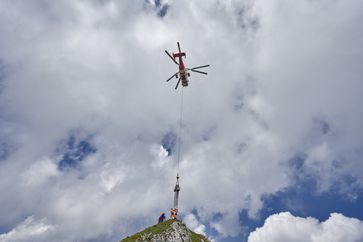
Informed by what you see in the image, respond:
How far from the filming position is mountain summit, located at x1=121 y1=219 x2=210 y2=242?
232 feet

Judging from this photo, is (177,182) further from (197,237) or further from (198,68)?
(198,68)

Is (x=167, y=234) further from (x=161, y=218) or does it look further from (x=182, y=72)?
(x=182, y=72)

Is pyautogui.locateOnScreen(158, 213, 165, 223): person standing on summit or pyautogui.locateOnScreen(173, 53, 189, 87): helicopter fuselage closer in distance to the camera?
pyautogui.locateOnScreen(173, 53, 189, 87): helicopter fuselage

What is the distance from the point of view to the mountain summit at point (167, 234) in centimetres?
7056

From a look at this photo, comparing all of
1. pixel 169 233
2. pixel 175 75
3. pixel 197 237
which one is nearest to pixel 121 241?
pixel 169 233

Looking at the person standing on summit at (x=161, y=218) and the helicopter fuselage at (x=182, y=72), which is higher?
the helicopter fuselage at (x=182, y=72)

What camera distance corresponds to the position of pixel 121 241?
72812 millimetres

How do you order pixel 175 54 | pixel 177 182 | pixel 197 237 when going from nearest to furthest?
pixel 175 54 < pixel 177 182 < pixel 197 237

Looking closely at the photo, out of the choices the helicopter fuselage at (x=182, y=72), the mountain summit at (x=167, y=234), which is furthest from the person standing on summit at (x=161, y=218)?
the helicopter fuselage at (x=182, y=72)

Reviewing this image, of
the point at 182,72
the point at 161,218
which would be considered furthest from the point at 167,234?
the point at 182,72

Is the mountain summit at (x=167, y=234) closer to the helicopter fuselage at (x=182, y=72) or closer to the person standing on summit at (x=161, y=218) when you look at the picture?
the person standing on summit at (x=161, y=218)

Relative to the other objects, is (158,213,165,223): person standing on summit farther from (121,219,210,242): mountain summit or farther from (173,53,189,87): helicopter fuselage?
(173,53,189,87): helicopter fuselage

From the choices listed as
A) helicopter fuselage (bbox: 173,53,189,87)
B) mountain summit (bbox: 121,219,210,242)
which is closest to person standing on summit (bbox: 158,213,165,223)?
mountain summit (bbox: 121,219,210,242)

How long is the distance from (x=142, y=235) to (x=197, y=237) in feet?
45.7
